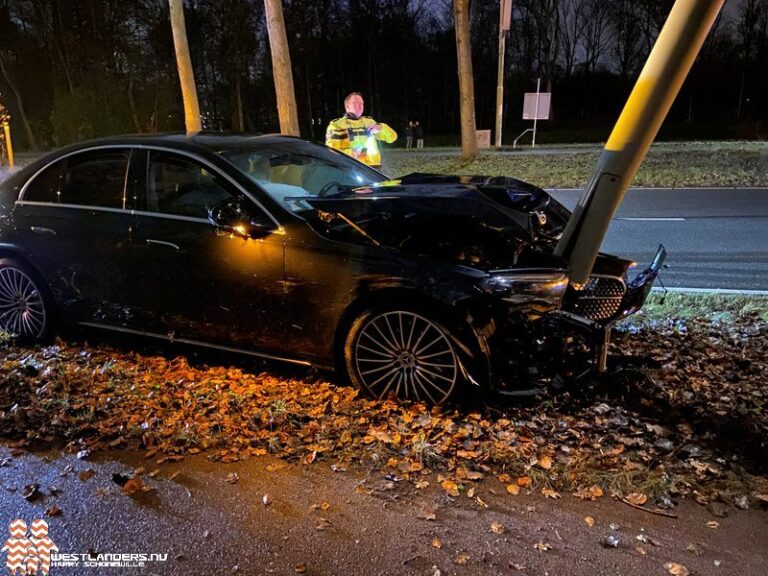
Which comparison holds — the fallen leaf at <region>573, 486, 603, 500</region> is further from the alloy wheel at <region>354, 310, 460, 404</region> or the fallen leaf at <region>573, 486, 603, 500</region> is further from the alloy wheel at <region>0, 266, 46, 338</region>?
the alloy wheel at <region>0, 266, 46, 338</region>

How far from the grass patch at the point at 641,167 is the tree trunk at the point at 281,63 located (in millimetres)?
4833

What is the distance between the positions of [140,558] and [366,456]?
1.19m

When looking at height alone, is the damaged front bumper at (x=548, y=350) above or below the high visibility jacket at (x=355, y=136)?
below

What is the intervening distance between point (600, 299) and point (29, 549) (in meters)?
3.44

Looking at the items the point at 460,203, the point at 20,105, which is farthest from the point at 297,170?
the point at 20,105

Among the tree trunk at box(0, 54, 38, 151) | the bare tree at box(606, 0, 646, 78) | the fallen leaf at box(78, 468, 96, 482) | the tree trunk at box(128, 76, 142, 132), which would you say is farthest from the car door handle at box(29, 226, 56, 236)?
the bare tree at box(606, 0, 646, 78)

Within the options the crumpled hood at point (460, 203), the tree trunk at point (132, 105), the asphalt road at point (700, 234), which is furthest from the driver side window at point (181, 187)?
the tree trunk at point (132, 105)

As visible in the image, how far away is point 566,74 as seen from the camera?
160 ft

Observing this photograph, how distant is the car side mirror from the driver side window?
123mm

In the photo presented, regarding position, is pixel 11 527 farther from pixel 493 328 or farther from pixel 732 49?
pixel 732 49

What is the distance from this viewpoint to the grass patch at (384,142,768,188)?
1400 centimetres

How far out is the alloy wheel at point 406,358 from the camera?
3.57 meters

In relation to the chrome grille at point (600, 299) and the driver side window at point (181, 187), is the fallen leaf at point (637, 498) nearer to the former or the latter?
the chrome grille at point (600, 299)

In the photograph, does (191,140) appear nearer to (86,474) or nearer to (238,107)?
(86,474)
